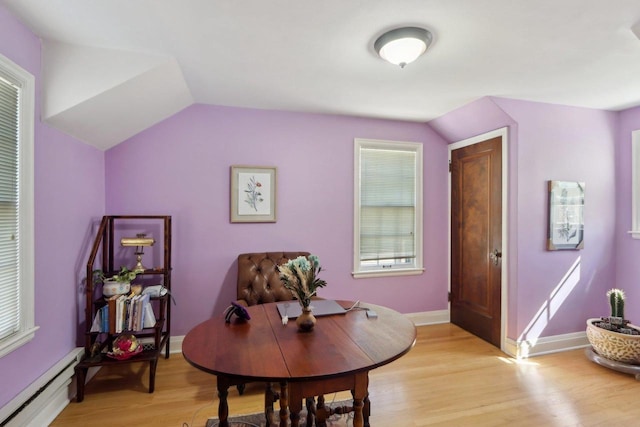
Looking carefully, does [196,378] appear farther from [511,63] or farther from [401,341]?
[511,63]

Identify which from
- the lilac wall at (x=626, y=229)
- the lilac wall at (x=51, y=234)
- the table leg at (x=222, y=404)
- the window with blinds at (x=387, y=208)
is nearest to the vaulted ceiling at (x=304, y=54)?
the lilac wall at (x=51, y=234)

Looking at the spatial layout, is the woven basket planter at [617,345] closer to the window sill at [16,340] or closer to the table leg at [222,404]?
the table leg at [222,404]

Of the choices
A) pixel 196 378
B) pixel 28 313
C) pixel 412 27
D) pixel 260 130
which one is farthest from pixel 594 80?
pixel 28 313

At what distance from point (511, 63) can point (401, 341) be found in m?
2.09

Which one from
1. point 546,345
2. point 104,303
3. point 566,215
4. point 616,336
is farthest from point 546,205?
point 104,303

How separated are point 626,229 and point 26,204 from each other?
16.5 feet

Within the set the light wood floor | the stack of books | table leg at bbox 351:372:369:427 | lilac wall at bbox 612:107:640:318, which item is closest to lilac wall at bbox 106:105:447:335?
the stack of books

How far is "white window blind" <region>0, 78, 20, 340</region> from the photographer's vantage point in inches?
65.6

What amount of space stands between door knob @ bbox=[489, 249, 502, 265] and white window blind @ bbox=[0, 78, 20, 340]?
12.2 feet

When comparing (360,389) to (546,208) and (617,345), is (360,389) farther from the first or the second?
(546,208)

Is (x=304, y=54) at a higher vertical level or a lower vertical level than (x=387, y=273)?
higher

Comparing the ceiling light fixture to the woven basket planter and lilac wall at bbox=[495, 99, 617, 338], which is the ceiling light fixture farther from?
the woven basket planter

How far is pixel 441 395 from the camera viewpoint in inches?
94.3

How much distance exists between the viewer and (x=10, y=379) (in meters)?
1.71
